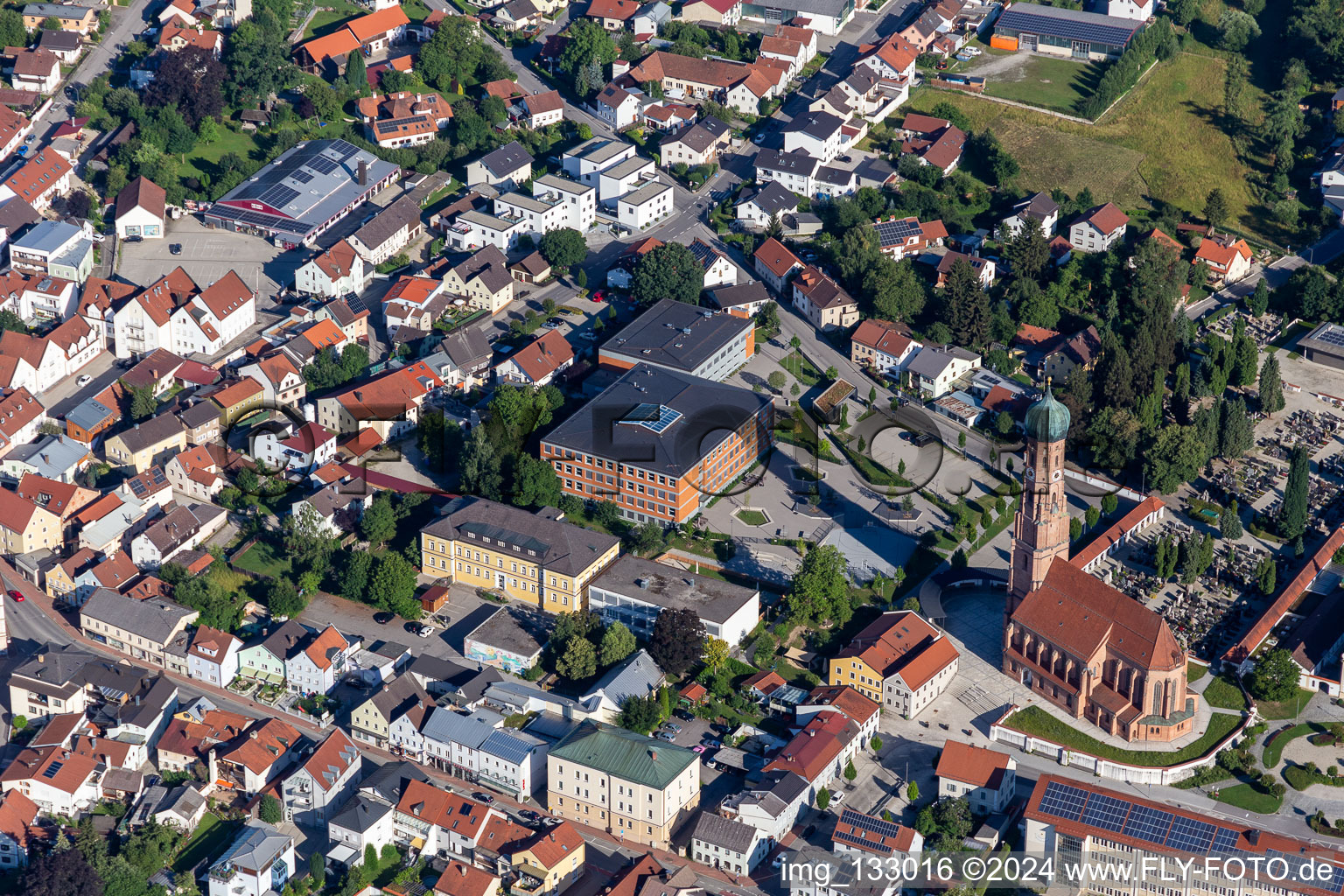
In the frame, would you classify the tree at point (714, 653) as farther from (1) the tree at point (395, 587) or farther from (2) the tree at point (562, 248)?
(2) the tree at point (562, 248)

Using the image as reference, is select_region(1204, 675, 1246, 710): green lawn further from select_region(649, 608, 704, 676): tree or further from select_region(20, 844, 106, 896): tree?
select_region(20, 844, 106, 896): tree

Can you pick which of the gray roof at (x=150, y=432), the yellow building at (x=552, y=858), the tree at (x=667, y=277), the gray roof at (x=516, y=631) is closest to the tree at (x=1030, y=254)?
the tree at (x=667, y=277)

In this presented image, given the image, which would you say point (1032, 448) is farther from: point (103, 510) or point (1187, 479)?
point (103, 510)

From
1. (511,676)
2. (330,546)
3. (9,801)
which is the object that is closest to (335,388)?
(330,546)

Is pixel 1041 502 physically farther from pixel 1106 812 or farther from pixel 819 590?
pixel 1106 812

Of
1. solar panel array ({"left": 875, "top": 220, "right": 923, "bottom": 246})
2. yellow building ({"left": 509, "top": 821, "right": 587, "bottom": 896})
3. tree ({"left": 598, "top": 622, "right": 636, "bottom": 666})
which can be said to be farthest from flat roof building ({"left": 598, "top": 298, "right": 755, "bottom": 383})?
yellow building ({"left": 509, "top": 821, "right": 587, "bottom": 896})

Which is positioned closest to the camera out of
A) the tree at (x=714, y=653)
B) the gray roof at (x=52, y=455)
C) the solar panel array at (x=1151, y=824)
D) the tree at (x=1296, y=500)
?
the solar panel array at (x=1151, y=824)
